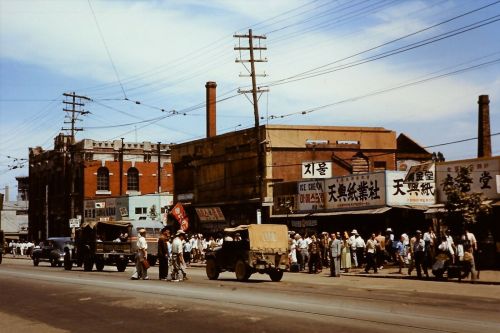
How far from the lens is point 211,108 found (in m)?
58.7

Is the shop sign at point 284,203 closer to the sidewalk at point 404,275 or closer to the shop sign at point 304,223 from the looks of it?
the shop sign at point 304,223

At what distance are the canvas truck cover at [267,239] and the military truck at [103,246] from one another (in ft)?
32.8

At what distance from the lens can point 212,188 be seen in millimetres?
51156

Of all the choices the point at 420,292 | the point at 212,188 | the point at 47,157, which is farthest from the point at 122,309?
the point at 47,157

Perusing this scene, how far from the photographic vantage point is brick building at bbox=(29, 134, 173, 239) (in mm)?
70312

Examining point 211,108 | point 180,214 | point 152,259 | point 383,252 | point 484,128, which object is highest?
point 211,108

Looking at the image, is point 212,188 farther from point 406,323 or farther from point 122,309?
point 406,323

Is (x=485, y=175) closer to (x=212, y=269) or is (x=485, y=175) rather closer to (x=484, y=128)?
(x=212, y=269)

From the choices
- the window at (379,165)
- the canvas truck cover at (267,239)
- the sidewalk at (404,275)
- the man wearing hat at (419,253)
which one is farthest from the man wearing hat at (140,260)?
the window at (379,165)

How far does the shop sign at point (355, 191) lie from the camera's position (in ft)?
119

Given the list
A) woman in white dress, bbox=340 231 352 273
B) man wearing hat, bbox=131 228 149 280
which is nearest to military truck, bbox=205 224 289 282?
man wearing hat, bbox=131 228 149 280

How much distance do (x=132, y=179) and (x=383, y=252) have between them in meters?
46.3

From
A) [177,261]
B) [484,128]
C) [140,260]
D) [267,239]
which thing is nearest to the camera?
[177,261]

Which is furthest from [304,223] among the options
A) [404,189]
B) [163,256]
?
[163,256]
